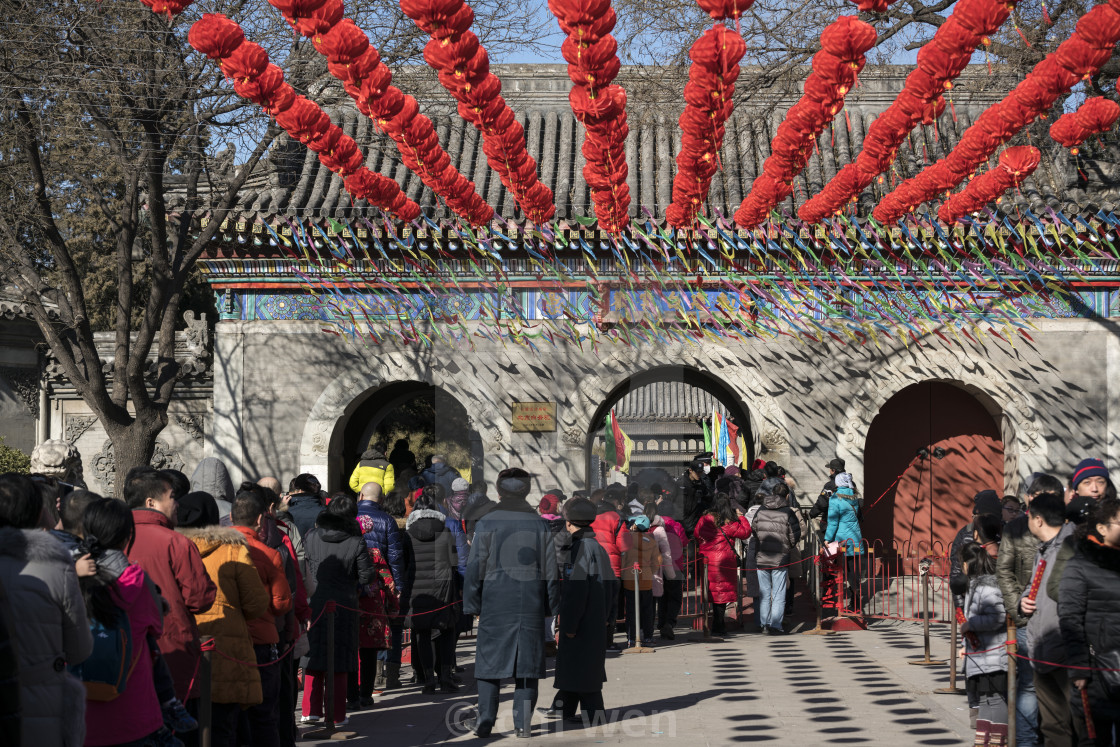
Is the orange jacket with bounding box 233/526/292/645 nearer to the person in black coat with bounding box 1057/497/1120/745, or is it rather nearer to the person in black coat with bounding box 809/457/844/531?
the person in black coat with bounding box 1057/497/1120/745

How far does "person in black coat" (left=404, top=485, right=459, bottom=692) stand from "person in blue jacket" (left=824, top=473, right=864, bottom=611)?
5.27 m

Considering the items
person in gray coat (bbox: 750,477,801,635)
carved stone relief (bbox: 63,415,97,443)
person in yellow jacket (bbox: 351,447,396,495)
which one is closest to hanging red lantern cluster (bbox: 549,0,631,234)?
person in gray coat (bbox: 750,477,801,635)

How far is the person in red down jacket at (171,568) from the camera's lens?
5.68m

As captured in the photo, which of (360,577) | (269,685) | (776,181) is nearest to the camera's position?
(269,685)

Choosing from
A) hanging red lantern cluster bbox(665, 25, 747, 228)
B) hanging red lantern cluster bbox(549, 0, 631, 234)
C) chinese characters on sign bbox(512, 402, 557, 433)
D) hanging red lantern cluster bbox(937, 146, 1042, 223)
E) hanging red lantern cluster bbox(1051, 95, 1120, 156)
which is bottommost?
chinese characters on sign bbox(512, 402, 557, 433)

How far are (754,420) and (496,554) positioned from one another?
8666 mm

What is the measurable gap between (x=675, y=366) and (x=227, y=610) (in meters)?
10.4

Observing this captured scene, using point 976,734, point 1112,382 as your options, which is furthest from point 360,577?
point 1112,382

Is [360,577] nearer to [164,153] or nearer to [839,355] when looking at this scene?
[164,153]

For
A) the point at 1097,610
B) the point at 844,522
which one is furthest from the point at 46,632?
the point at 844,522

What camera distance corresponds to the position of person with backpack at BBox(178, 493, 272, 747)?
6180mm

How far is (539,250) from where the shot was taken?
1574cm

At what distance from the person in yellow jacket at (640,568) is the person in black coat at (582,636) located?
337cm

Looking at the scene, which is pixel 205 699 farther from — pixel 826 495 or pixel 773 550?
pixel 826 495
